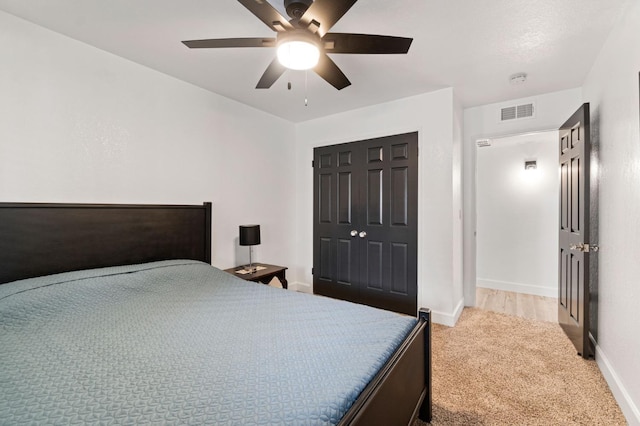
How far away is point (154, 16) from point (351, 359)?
228 cm

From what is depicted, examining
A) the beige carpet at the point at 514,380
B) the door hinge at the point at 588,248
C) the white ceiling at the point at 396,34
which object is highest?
the white ceiling at the point at 396,34

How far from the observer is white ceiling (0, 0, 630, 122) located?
69.8 inches

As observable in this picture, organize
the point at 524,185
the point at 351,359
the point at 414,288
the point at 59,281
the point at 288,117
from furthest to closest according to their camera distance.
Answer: the point at 524,185 → the point at 288,117 → the point at 414,288 → the point at 59,281 → the point at 351,359

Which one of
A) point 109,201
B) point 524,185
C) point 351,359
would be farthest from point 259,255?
point 524,185

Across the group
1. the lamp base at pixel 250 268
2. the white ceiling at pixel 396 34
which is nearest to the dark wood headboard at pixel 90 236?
the lamp base at pixel 250 268

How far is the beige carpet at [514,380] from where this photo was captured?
1.71m

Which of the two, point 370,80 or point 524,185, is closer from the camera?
point 370,80

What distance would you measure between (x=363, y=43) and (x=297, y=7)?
0.40 m

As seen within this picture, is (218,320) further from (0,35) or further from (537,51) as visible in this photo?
(537,51)

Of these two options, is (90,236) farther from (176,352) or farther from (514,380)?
(514,380)

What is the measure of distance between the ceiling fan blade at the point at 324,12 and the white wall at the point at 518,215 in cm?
341

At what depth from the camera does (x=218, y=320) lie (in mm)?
1527

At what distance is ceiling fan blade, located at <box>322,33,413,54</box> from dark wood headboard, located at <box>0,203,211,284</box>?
193 centimetres

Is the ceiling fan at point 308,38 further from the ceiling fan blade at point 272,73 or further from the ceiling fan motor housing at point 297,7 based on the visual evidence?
the ceiling fan blade at point 272,73
